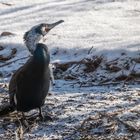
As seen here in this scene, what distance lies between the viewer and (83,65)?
8.15 m

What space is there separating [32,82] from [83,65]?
2.68 metres

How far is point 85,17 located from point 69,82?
3.21 meters

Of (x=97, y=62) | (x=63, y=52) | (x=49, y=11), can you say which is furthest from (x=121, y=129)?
(x=49, y=11)

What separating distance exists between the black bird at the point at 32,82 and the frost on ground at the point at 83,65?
0.77ft

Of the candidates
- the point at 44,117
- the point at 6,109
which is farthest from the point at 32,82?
the point at 6,109

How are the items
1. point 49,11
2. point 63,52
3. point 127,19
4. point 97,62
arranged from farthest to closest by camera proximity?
point 49,11 < point 127,19 < point 63,52 < point 97,62

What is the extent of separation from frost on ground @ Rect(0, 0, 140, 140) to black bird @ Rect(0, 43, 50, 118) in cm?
23

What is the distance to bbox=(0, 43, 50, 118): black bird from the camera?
17.9ft

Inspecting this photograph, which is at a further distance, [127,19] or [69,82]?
[127,19]

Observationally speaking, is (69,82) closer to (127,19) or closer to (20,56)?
(20,56)

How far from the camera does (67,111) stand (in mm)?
6105

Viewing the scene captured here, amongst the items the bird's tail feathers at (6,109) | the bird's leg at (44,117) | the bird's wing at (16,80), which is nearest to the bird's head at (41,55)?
the bird's wing at (16,80)

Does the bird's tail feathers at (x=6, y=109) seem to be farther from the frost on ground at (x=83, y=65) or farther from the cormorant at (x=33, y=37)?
the cormorant at (x=33, y=37)

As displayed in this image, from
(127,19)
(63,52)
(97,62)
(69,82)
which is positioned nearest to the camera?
(69,82)
